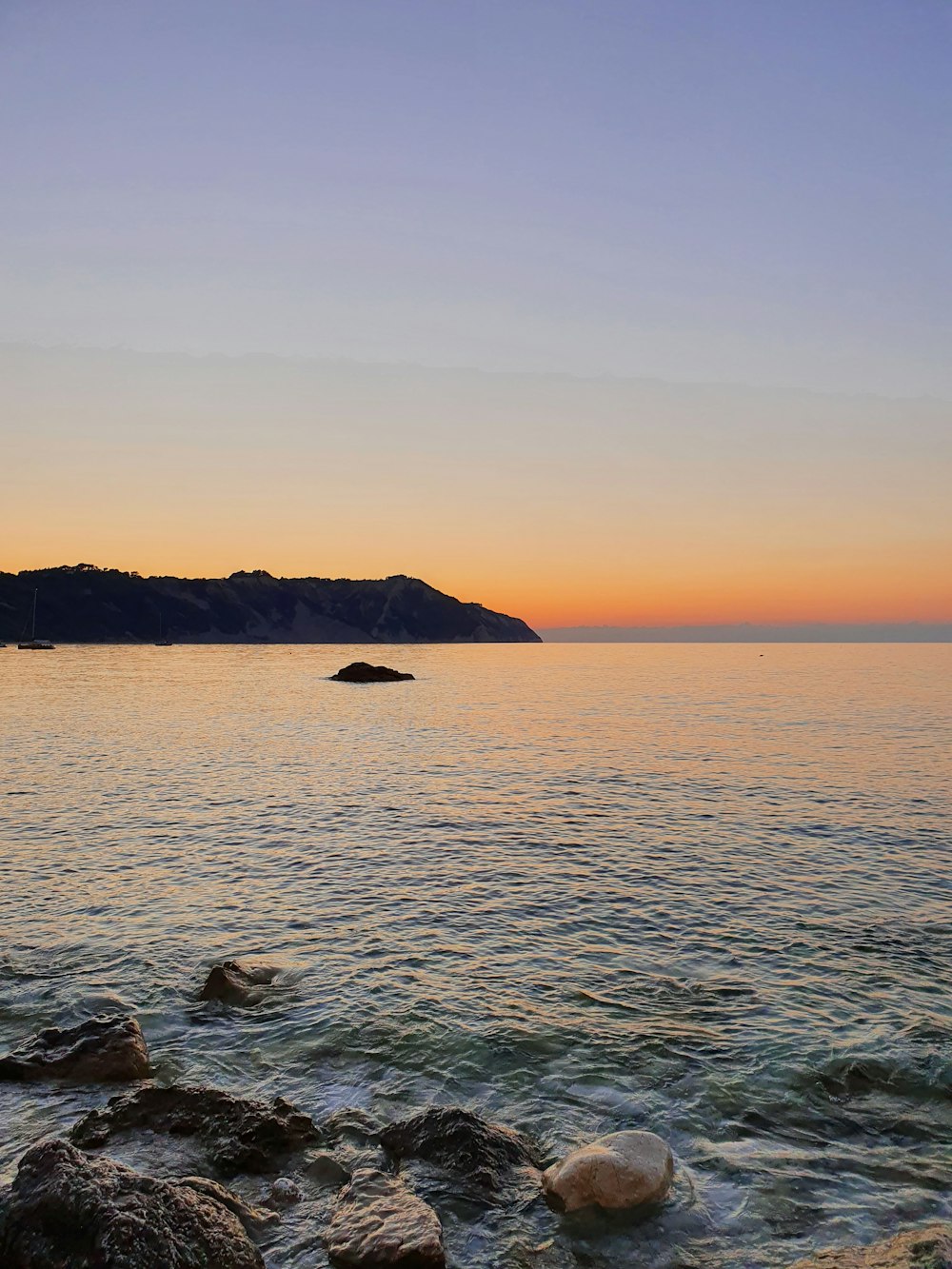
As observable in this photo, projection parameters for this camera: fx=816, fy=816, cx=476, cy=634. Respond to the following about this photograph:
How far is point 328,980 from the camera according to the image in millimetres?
13938

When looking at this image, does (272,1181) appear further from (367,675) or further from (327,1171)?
(367,675)

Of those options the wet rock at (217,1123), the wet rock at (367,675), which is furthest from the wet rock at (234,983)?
the wet rock at (367,675)

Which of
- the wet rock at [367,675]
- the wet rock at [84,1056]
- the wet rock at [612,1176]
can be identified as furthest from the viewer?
the wet rock at [367,675]

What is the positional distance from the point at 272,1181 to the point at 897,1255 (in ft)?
19.3

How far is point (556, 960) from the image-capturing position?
15062 mm

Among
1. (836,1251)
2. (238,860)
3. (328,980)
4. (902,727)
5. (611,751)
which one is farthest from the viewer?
(902,727)

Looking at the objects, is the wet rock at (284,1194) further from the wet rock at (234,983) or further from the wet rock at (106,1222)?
the wet rock at (234,983)

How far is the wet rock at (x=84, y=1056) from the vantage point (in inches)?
415

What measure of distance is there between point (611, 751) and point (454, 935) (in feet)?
102

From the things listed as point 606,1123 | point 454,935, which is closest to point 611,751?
point 454,935

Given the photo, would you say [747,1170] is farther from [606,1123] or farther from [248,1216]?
[248,1216]

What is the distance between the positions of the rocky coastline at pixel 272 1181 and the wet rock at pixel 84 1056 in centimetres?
2

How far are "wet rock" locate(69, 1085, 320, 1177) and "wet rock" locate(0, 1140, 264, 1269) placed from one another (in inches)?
57.7

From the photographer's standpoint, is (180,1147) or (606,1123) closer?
(180,1147)
